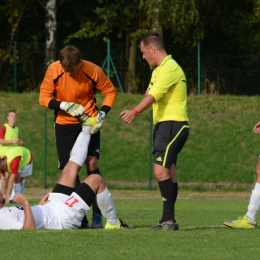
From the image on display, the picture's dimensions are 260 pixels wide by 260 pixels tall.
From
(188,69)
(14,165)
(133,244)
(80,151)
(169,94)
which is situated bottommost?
(14,165)

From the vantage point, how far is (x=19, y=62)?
32188 mm

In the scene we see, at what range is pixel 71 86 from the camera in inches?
441

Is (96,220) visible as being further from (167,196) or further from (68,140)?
(167,196)

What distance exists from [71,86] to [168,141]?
1.61 meters

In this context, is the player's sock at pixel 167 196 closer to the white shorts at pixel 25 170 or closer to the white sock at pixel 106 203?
the white sock at pixel 106 203

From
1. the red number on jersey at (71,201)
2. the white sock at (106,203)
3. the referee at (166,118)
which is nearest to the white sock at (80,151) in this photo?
the white sock at (106,203)

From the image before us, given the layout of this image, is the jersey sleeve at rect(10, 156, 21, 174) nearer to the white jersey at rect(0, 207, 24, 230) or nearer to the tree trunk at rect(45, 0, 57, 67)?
the white jersey at rect(0, 207, 24, 230)

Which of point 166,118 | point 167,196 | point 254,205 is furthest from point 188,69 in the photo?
point 167,196

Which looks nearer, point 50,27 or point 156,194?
point 156,194

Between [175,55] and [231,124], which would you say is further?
[175,55]

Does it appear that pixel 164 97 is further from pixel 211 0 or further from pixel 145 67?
pixel 211 0

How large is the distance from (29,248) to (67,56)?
2.73m

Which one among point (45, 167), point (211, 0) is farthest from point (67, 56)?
point (211, 0)

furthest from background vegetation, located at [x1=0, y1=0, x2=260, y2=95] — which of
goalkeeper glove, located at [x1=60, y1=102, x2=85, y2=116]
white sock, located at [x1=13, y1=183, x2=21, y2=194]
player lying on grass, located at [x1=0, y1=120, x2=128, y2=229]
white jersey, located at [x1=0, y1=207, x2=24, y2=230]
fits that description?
white jersey, located at [x1=0, y1=207, x2=24, y2=230]
